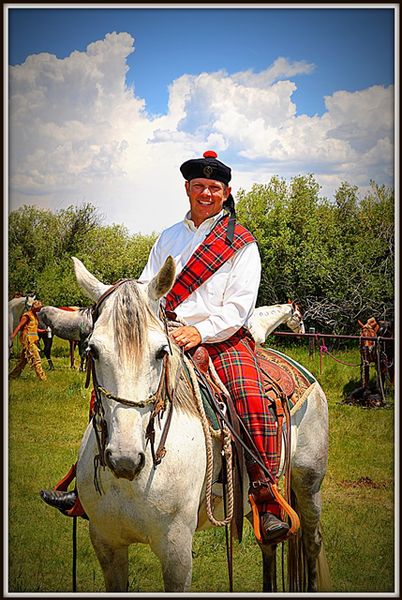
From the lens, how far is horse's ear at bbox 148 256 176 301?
244 cm

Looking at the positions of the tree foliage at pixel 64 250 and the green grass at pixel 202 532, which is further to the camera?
the tree foliage at pixel 64 250

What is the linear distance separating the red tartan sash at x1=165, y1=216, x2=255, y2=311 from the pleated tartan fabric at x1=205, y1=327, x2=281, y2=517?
0.97ft

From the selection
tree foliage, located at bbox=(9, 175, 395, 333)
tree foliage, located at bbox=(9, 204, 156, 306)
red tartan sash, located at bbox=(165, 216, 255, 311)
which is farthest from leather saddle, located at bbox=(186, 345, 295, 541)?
tree foliage, located at bbox=(9, 204, 156, 306)

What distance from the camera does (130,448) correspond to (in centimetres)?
220

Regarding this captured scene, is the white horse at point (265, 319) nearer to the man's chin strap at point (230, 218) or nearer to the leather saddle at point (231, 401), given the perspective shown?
the leather saddle at point (231, 401)

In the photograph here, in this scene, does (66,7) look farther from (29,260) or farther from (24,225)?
(29,260)

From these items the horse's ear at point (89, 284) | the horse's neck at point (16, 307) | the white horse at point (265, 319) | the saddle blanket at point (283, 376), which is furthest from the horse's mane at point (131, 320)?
Result: the horse's neck at point (16, 307)

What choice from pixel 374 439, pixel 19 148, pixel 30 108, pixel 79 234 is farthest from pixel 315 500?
pixel 79 234

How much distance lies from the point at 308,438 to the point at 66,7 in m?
2.79

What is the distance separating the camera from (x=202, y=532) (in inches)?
203

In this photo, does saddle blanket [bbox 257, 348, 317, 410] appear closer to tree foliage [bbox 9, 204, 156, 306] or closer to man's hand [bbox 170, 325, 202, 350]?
man's hand [bbox 170, 325, 202, 350]

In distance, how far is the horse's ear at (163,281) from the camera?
8.00ft

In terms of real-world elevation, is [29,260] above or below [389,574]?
above

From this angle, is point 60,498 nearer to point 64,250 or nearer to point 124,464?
point 124,464
